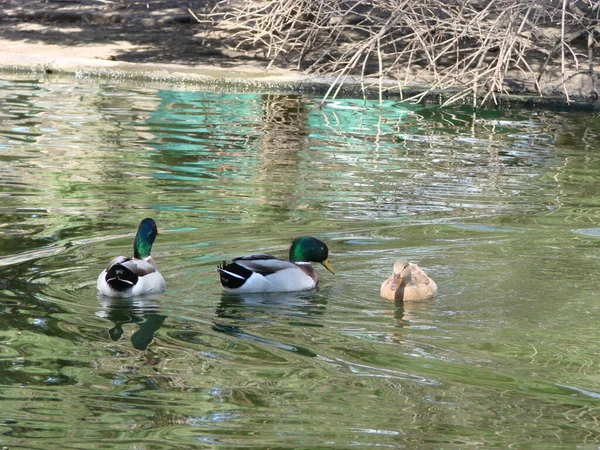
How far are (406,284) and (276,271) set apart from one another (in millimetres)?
897

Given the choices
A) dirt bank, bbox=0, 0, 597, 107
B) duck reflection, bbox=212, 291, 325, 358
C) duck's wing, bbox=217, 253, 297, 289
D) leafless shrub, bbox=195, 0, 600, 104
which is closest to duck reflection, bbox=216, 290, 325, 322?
duck reflection, bbox=212, 291, 325, 358

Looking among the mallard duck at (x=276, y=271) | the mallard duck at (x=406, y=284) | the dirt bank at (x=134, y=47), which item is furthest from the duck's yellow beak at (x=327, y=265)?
the dirt bank at (x=134, y=47)

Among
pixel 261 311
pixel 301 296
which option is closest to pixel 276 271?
pixel 301 296

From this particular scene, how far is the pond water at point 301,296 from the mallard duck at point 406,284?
0.10 meters

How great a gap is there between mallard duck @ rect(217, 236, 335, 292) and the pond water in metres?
0.10

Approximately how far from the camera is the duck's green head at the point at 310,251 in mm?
8430

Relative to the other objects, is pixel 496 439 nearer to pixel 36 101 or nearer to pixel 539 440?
pixel 539 440

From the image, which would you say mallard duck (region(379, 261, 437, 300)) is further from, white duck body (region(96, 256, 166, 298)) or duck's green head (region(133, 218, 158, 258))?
duck's green head (region(133, 218, 158, 258))

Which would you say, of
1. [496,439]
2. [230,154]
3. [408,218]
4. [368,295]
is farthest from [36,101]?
[496,439]

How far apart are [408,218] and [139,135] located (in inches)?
224

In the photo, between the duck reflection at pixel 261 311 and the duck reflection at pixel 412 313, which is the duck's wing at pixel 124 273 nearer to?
the duck reflection at pixel 261 311

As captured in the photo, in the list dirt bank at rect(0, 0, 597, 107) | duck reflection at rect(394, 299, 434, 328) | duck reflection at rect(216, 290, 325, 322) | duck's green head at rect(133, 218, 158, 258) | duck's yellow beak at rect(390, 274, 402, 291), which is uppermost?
dirt bank at rect(0, 0, 597, 107)

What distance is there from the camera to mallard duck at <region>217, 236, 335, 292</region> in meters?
7.88

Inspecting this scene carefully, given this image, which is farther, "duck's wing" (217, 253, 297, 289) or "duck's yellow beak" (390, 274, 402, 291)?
"duck's wing" (217, 253, 297, 289)
